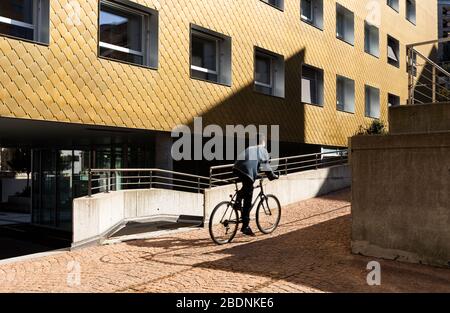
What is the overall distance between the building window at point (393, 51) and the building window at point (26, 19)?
21.1 m

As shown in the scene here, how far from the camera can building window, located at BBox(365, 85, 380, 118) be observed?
24.7m

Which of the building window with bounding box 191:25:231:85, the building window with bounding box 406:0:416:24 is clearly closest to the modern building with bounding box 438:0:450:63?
the building window with bounding box 406:0:416:24

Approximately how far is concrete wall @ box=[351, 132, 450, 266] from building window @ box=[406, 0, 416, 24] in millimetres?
25379

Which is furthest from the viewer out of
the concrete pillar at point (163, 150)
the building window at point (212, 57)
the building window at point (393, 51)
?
the building window at point (393, 51)

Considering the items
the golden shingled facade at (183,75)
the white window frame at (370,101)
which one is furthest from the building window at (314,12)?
the white window frame at (370,101)

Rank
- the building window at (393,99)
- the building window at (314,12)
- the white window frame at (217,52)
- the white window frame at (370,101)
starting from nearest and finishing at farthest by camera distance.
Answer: the white window frame at (217,52), the building window at (314,12), the white window frame at (370,101), the building window at (393,99)

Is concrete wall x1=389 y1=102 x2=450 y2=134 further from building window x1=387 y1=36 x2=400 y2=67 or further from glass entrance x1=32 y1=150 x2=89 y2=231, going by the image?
building window x1=387 y1=36 x2=400 y2=67

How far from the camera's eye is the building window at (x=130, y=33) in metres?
12.4

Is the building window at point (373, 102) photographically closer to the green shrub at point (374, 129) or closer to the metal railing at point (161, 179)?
the green shrub at point (374, 129)

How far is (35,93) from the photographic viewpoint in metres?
10.1

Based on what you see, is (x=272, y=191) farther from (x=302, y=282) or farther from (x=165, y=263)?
(x=302, y=282)

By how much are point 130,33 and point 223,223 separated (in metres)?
7.09

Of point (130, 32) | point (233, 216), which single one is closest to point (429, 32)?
point (130, 32)
